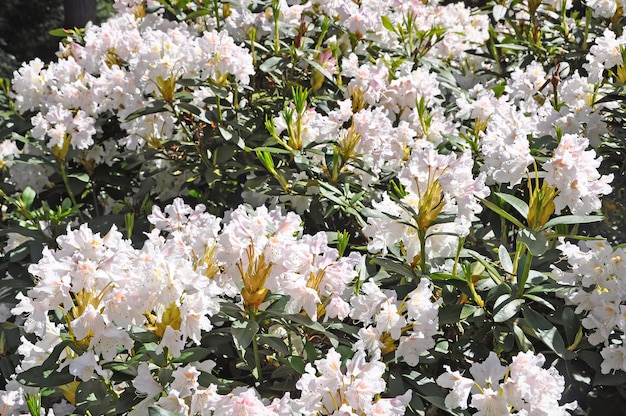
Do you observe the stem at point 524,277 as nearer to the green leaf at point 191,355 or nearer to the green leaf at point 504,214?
→ the green leaf at point 504,214

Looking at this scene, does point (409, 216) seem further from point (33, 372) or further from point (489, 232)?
point (33, 372)

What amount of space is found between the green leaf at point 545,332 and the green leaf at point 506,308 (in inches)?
1.1

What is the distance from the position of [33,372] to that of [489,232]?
1.31 metres

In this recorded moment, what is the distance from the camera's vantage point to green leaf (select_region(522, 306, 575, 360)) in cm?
161

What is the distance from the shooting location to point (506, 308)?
1.63 metres

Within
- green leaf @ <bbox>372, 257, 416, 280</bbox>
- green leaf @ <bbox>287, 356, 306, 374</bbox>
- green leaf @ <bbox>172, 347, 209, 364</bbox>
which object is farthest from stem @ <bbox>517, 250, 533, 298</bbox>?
green leaf @ <bbox>172, 347, 209, 364</bbox>

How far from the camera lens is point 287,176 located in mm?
2273

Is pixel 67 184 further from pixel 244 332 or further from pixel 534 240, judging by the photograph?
pixel 534 240

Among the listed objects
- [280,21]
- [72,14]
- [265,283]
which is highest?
[280,21]

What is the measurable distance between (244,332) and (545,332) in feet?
2.04

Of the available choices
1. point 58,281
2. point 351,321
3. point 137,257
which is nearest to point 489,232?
point 351,321

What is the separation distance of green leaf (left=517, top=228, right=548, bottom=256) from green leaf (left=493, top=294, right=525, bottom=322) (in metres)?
0.13

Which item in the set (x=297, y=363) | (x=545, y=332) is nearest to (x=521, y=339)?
(x=545, y=332)

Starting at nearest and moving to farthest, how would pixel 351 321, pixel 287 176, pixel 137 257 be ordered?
pixel 137 257
pixel 351 321
pixel 287 176
